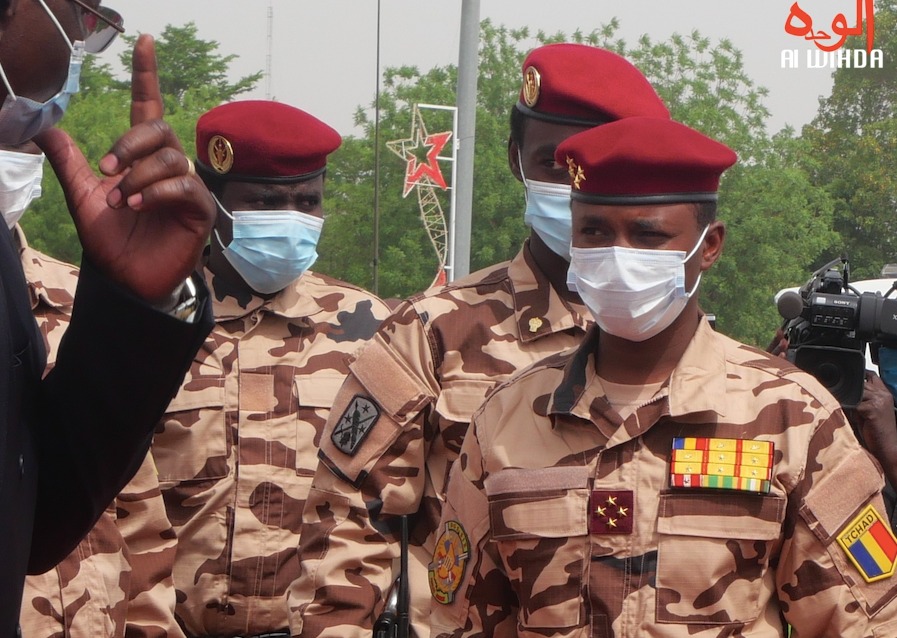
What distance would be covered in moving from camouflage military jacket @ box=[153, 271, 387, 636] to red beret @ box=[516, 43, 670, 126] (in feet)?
4.76

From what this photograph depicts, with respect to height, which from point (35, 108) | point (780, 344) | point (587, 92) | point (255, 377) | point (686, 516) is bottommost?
point (255, 377)

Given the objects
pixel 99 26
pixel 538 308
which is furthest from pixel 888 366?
pixel 99 26

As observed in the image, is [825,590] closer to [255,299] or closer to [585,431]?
[585,431]

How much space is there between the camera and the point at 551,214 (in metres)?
4.45

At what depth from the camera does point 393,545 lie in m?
4.44

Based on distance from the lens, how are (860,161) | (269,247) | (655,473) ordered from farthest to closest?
(860,161)
(269,247)
(655,473)

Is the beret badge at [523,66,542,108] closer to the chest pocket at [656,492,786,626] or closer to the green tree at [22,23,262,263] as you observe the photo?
the chest pocket at [656,492,786,626]

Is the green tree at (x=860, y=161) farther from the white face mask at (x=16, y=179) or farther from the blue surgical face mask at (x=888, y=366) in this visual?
the white face mask at (x=16, y=179)

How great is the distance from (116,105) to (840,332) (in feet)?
123

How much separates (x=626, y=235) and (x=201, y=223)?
1.76m

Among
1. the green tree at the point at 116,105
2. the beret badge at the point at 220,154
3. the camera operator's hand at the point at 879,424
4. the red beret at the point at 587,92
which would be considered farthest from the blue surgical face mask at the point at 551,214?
the green tree at the point at 116,105

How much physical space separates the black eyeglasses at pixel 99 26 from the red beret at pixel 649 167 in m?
1.58

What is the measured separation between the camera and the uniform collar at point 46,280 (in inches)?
165

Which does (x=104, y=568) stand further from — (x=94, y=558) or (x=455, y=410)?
(x=455, y=410)
